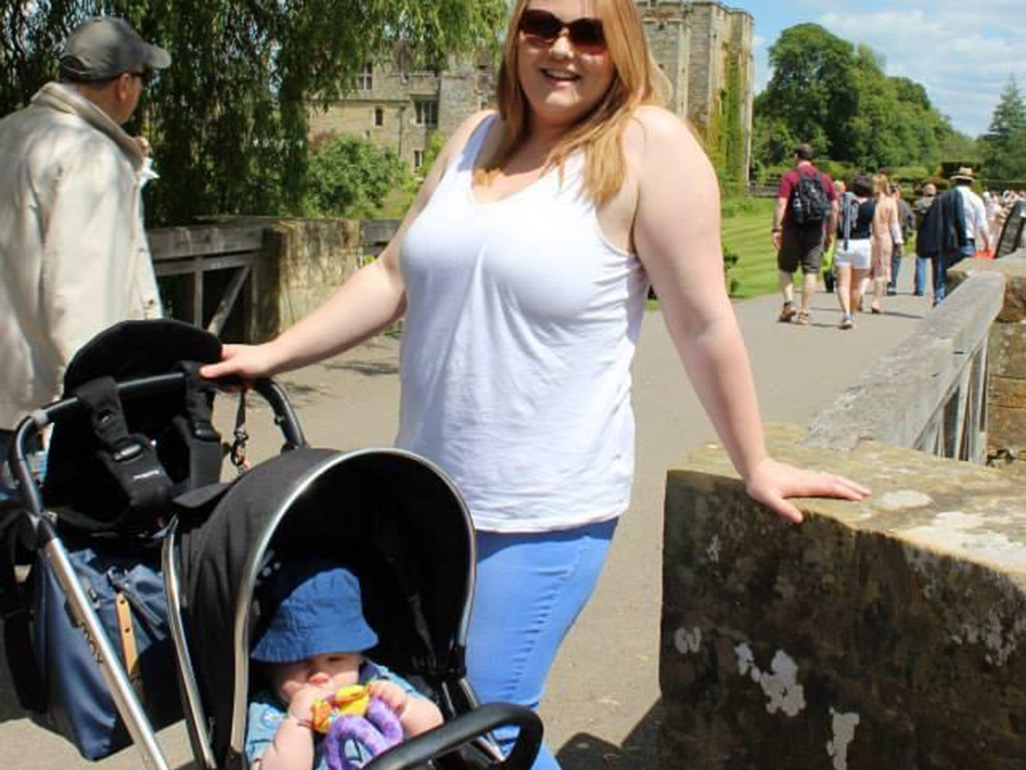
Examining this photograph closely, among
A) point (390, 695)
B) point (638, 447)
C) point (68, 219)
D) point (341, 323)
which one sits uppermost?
point (68, 219)

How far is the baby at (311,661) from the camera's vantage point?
2496 millimetres

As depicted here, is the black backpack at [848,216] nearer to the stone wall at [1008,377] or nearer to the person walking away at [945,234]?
the person walking away at [945,234]

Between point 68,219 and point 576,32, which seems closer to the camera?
point 576,32

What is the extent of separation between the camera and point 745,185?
87875 mm

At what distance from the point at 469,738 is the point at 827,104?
132 meters

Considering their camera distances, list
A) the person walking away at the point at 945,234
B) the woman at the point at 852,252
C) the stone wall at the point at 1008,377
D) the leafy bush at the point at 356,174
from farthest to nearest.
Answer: the leafy bush at the point at 356,174 < the person walking away at the point at 945,234 < the woman at the point at 852,252 < the stone wall at the point at 1008,377

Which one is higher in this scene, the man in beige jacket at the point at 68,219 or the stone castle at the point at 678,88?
the stone castle at the point at 678,88

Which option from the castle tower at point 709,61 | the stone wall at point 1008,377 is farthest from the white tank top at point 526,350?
the castle tower at point 709,61

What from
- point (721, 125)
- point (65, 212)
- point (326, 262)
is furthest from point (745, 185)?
point (65, 212)

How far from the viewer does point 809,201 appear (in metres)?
14.9

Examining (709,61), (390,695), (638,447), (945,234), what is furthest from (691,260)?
(709,61)

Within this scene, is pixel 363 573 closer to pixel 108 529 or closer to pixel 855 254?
pixel 108 529

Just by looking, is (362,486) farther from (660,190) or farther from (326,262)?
(326,262)

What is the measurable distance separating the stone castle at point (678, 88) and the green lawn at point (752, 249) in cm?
1364
